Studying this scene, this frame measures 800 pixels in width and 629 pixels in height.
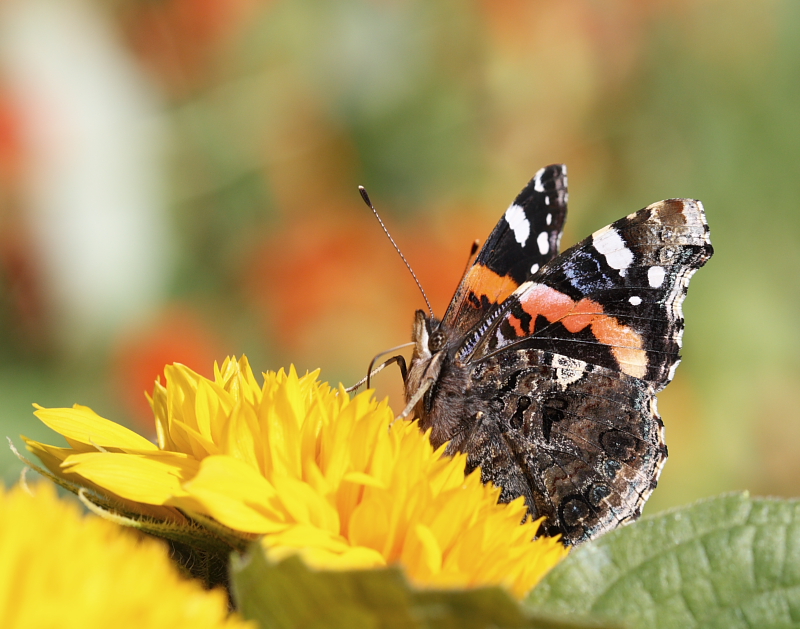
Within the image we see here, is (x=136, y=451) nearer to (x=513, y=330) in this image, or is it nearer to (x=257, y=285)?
(x=513, y=330)

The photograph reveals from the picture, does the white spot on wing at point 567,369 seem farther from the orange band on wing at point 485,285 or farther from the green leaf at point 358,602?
the green leaf at point 358,602

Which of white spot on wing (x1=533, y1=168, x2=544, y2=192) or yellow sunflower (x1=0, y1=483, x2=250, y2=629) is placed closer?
yellow sunflower (x1=0, y1=483, x2=250, y2=629)

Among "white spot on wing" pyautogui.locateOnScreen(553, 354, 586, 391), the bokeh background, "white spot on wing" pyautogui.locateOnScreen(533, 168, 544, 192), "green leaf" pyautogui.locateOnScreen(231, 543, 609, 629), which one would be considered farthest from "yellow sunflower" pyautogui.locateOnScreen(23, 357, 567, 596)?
the bokeh background

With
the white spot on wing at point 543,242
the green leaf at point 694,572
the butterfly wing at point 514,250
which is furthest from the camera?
the white spot on wing at point 543,242

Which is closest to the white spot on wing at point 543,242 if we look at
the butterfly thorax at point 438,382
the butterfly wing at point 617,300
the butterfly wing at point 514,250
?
the butterfly wing at point 514,250

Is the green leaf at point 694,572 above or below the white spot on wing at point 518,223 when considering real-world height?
below

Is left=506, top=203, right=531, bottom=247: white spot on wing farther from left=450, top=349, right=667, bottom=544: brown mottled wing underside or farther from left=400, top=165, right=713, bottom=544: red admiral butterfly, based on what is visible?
left=450, top=349, right=667, bottom=544: brown mottled wing underside
